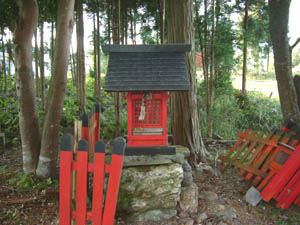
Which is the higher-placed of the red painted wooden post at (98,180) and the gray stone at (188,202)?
the red painted wooden post at (98,180)

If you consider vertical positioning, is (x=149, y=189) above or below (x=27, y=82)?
below

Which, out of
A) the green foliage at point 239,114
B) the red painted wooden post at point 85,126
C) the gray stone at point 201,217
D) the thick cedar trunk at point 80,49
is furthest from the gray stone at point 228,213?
the thick cedar trunk at point 80,49

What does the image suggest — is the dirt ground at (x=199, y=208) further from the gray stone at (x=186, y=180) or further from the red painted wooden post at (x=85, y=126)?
the red painted wooden post at (x=85, y=126)

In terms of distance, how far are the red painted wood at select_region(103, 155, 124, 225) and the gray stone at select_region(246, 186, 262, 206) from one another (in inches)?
95.8

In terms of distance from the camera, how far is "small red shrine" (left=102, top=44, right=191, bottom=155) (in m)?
3.01

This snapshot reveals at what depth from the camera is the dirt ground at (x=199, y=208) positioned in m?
3.08

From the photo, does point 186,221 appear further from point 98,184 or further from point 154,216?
point 98,184

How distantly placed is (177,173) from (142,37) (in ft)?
32.2

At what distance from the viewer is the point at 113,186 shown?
7.87ft

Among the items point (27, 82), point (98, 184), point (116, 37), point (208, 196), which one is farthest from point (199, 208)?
point (116, 37)

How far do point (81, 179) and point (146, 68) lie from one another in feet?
5.67

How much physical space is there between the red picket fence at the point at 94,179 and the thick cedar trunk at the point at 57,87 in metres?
1.55

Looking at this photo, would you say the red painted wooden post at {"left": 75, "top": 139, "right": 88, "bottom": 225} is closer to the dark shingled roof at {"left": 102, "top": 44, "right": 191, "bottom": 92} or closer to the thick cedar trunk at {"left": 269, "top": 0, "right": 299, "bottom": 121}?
the dark shingled roof at {"left": 102, "top": 44, "right": 191, "bottom": 92}

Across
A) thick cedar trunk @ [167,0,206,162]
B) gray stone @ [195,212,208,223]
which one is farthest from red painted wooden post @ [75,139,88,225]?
thick cedar trunk @ [167,0,206,162]
